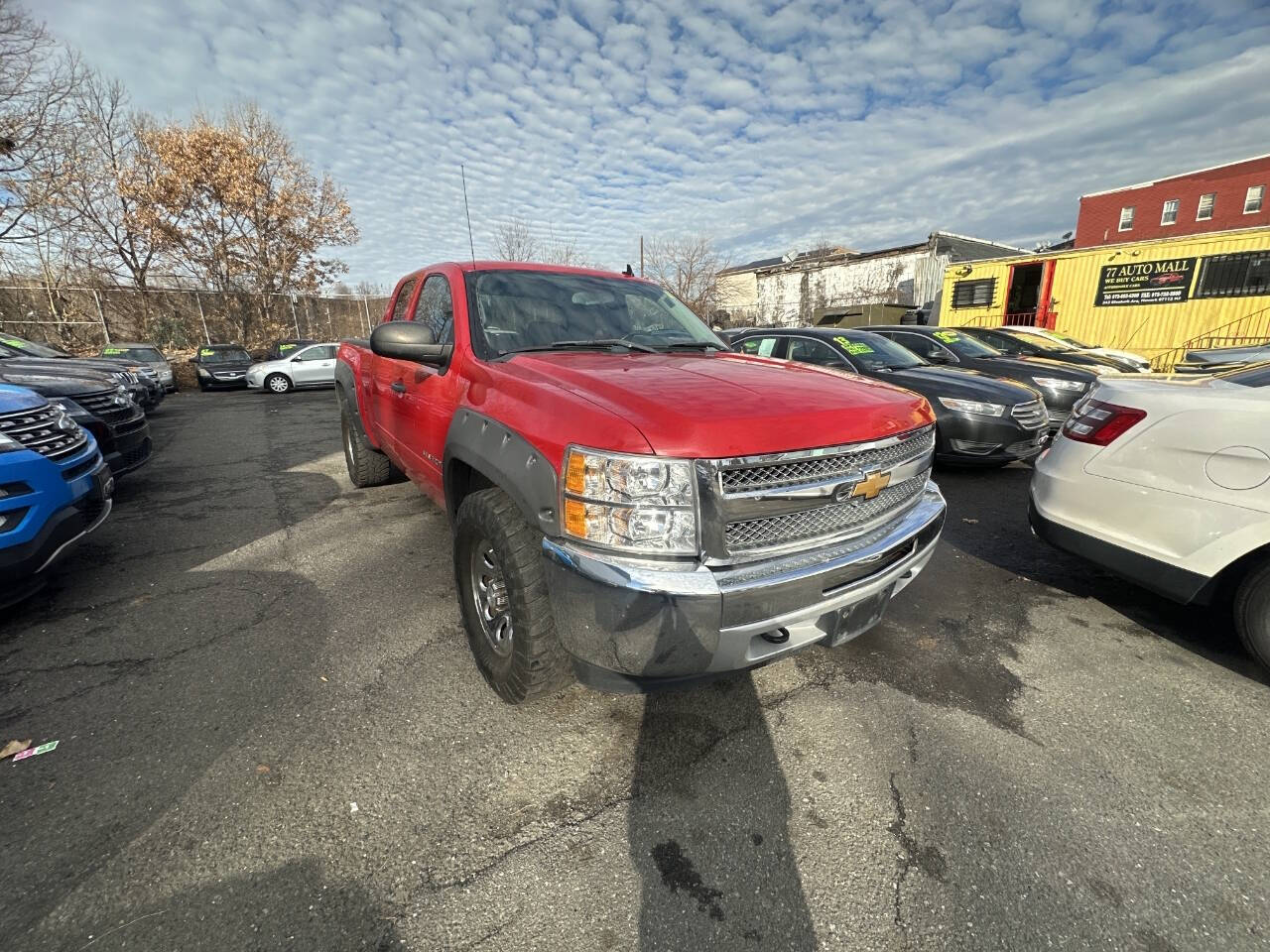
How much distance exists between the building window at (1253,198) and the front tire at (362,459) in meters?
42.9

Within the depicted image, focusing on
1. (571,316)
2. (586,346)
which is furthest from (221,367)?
(586,346)

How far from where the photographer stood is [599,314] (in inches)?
123

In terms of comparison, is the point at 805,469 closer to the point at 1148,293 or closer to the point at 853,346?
the point at 853,346

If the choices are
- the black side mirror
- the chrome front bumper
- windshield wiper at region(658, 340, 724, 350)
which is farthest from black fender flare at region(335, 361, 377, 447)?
the chrome front bumper

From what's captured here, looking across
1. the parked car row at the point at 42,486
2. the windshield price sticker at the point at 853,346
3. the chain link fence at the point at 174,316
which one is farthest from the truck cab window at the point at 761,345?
the chain link fence at the point at 174,316

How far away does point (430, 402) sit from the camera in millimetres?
2984

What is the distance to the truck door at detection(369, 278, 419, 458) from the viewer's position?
360cm

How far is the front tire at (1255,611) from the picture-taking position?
7.83ft

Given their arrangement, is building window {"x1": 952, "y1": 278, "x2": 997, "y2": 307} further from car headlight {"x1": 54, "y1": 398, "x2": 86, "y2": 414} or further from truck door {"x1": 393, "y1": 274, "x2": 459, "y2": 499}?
car headlight {"x1": 54, "y1": 398, "x2": 86, "y2": 414}

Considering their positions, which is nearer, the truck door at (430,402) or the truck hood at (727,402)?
the truck hood at (727,402)

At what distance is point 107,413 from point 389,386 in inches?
140

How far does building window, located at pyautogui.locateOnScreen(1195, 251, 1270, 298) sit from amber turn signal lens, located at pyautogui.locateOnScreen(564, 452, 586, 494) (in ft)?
60.1

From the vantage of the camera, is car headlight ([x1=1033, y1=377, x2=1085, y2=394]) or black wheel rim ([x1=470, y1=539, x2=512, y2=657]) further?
car headlight ([x1=1033, y1=377, x2=1085, y2=394])

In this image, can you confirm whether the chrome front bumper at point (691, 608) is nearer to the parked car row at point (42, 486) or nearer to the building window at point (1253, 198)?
the parked car row at point (42, 486)
